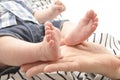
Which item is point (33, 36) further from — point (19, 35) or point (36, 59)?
point (36, 59)

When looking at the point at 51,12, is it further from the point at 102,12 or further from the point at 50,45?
the point at 50,45

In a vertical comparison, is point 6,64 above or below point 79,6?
below

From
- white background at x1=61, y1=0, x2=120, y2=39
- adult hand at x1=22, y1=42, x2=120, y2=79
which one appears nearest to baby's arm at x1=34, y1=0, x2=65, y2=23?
white background at x1=61, y1=0, x2=120, y2=39

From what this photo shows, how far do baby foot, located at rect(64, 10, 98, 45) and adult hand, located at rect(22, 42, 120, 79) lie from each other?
0.11 feet

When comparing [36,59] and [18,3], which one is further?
[18,3]

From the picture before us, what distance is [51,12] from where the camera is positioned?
1069 millimetres

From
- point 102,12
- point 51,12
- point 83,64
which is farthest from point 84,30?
point 102,12

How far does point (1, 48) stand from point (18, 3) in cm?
34

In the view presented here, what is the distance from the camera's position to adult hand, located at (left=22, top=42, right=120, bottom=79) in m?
0.67

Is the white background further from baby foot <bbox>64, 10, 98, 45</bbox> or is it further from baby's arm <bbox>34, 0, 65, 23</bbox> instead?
baby foot <bbox>64, 10, 98, 45</bbox>

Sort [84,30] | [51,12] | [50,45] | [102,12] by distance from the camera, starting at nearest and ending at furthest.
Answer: [50,45] → [84,30] → [51,12] → [102,12]

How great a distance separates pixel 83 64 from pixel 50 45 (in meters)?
0.10

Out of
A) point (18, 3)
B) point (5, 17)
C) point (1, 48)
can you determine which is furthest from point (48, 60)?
point (18, 3)

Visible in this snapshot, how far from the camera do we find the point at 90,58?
0.72 meters
